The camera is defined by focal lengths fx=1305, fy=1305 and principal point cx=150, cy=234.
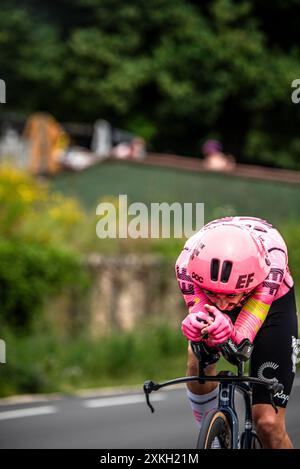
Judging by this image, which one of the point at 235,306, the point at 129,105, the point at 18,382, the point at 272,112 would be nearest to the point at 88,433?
the point at 18,382

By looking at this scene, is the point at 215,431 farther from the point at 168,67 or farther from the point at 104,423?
the point at 168,67

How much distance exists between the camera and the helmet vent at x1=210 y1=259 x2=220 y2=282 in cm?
602

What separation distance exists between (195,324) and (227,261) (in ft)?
Answer: 1.08

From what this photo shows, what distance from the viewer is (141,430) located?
1225 cm

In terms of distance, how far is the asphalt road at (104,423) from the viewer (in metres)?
11.4

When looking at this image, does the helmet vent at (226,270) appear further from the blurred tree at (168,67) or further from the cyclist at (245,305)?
the blurred tree at (168,67)

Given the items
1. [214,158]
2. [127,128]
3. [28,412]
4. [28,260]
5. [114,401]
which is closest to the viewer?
[28,412]

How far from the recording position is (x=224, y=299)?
6.19 metres

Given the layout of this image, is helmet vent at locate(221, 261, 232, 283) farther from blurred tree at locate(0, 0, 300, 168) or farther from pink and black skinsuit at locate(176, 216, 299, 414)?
blurred tree at locate(0, 0, 300, 168)

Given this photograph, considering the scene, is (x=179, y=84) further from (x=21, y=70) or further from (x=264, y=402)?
(x=264, y=402)

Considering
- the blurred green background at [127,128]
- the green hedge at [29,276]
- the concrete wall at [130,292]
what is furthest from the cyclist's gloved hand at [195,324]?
the concrete wall at [130,292]

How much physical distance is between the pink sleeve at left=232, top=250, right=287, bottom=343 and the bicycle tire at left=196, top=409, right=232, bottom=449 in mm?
427

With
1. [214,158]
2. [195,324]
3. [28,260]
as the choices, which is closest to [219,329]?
[195,324]

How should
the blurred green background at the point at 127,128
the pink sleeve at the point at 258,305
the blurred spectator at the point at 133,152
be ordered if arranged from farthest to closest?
the blurred spectator at the point at 133,152 → the blurred green background at the point at 127,128 → the pink sleeve at the point at 258,305
